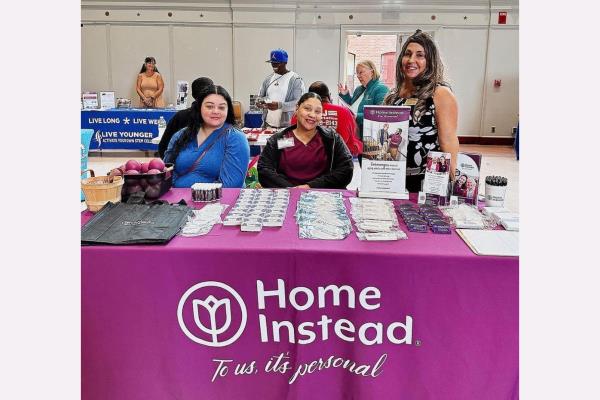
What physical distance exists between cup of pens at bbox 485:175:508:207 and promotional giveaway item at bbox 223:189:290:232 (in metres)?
0.91

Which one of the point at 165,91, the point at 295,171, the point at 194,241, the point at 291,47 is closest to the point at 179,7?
the point at 165,91

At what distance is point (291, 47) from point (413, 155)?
7968 mm

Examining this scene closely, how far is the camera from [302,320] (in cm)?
168

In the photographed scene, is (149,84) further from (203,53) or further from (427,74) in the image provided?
(427,74)

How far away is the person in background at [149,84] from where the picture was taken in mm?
9641

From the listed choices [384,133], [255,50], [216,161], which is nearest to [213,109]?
[216,161]

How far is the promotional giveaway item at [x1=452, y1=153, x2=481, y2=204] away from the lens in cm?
219

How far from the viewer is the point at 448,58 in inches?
400

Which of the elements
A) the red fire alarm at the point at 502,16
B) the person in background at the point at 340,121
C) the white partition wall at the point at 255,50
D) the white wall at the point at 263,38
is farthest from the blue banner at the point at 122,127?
the red fire alarm at the point at 502,16

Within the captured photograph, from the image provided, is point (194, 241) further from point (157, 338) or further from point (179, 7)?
point (179, 7)

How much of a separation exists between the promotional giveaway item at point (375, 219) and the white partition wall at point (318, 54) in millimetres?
8352

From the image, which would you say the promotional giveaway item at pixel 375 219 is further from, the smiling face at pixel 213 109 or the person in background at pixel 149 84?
the person in background at pixel 149 84

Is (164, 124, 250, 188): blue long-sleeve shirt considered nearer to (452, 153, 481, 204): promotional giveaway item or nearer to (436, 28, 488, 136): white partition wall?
(452, 153, 481, 204): promotional giveaway item

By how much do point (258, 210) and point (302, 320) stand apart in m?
0.58
